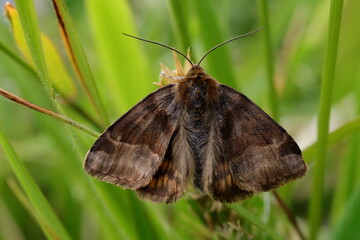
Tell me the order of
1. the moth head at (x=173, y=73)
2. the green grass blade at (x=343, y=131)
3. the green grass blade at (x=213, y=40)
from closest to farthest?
the moth head at (x=173, y=73) → the green grass blade at (x=343, y=131) → the green grass blade at (x=213, y=40)

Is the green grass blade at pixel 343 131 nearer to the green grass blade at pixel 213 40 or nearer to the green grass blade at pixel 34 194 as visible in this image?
the green grass blade at pixel 213 40

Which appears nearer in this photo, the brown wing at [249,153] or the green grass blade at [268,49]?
the brown wing at [249,153]

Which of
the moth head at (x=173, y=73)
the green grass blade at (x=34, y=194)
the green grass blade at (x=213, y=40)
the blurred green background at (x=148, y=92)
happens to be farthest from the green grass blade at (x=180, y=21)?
the green grass blade at (x=34, y=194)

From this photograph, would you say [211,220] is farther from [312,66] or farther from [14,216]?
[312,66]

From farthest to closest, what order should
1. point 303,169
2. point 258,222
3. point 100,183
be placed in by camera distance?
point 100,183 < point 303,169 < point 258,222

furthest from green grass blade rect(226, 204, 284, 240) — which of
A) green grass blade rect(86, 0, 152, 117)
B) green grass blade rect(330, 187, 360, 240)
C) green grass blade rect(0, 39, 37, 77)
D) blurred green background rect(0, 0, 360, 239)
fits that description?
green grass blade rect(86, 0, 152, 117)

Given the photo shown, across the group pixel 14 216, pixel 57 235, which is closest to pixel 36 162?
pixel 14 216

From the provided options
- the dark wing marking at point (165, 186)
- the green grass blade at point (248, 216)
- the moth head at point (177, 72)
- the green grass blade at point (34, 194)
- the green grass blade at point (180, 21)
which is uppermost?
the green grass blade at point (180, 21)

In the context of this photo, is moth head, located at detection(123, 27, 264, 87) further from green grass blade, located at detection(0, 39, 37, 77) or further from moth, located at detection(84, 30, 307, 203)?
green grass blade, located at detection(0, 39, 37, 77)
